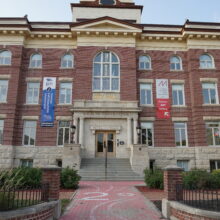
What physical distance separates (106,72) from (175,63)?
6903mm

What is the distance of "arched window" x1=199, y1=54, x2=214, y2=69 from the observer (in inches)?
875

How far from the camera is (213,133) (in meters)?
20.5

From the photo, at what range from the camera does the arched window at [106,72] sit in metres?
21.5

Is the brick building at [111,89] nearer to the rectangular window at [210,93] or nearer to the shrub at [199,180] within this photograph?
the rectangular window at [210,93]

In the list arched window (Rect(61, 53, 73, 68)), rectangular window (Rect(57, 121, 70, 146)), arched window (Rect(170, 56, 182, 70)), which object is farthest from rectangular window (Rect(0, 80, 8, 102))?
arched window (Rect(170, 56, 182, 70))

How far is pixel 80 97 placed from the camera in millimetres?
20750

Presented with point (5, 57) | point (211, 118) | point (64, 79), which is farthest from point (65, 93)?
point (211, 118)

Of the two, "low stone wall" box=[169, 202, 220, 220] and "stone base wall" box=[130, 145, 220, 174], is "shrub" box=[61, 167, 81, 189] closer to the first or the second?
"low stone wall" box=[169, 202, 220, 220]

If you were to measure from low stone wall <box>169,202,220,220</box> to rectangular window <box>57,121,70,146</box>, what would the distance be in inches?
574

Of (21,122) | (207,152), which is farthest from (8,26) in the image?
(207,152)

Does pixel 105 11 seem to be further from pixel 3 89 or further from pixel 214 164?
pixel 214 164

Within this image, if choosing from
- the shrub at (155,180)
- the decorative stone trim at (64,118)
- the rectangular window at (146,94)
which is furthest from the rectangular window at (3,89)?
the shrub at (155,180)

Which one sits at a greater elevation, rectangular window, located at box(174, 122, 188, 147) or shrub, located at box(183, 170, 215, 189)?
rectangular window, located at box(174, 122, 188, 147)

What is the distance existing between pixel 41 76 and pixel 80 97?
4.39 m
